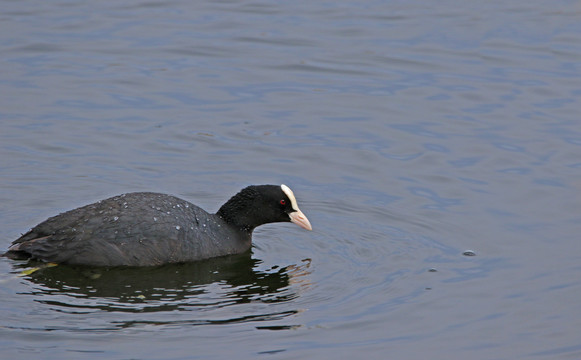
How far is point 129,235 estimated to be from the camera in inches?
393

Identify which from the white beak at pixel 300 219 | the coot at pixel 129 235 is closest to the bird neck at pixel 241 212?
the coot at pixel 129 235

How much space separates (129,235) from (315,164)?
3.70m

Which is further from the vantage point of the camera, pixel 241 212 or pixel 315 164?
pixel 315 164

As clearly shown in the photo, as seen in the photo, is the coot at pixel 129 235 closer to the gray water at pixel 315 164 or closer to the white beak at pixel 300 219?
the gray water at pixel 315 164

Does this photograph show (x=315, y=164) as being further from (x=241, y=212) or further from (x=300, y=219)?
(x=241, y=212)

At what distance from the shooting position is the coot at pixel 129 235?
32.4 ft

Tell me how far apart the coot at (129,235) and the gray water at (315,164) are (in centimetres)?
18

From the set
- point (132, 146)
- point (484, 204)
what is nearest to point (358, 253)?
point (484, 204)

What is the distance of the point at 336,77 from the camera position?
53.6ft

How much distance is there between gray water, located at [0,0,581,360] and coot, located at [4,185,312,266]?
0.18 m

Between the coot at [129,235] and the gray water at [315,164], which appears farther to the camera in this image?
the coot at [129,235]

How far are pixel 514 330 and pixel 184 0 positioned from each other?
13.0 meters

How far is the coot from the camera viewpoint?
9891 millimetres

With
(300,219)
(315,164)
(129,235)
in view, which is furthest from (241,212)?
(315,164)
